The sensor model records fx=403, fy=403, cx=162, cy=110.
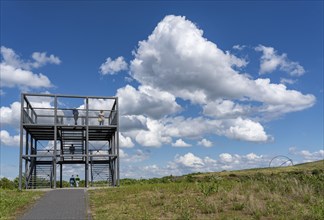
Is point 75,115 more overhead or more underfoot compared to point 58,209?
more overhead

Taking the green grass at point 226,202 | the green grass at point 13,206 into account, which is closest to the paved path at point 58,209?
the green grass at point 13,206

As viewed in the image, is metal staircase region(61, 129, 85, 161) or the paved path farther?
metal staircase region(61, 129, 85, 161)

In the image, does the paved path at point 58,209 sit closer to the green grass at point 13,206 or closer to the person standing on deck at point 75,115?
the green grass at point 13,206

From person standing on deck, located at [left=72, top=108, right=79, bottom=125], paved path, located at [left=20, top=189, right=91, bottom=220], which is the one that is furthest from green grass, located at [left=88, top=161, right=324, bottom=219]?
person standing on deck, located at [left=72, top=108, right=79, bottom=125]

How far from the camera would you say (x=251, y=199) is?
13.3 meters

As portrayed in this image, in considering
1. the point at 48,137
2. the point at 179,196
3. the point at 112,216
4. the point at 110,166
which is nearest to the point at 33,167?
the point at 48,137

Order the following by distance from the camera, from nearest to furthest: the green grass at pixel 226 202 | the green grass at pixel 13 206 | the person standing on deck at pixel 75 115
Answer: the green grass at pixel 226 202, the green grass at pixel 13 206, the person standing on deck at pixel 75 115

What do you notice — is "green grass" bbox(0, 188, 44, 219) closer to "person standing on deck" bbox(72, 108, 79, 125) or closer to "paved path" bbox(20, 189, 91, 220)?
"paved path" bbox(20, 189, 91, 220)

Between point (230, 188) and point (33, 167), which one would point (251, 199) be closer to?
point (230, 188)

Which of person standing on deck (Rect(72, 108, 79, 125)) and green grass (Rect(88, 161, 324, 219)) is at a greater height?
person standing on deck (Rect(72, 108, 79, 125))

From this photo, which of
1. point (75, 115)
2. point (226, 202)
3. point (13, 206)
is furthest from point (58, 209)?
point (75, 115)

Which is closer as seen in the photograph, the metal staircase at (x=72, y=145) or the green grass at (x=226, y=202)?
the green grass at (x=226, y=202)

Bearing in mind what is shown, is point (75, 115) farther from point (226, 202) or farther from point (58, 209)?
point (226, 202)

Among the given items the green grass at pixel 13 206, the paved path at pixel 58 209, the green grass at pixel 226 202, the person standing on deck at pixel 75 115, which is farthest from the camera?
the person standing on deck at pixel 75 115
